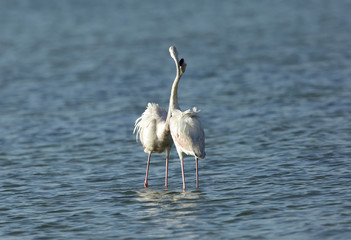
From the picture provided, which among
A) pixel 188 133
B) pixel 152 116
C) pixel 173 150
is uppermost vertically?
pixel 152 116

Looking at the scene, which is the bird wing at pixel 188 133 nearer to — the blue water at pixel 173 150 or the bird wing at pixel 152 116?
the bird wing at pixel 152 116

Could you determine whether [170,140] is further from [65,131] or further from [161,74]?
[161,74]

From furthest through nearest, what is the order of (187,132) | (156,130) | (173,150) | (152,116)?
(173,150) < (152,116) < (156,130) < (187,132)

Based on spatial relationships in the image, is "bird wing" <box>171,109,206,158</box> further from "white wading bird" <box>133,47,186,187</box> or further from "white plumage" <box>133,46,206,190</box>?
"white wading bird" <box>133,47,186,187</box>

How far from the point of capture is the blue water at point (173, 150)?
9992 millimetres

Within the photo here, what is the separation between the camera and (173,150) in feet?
47.4

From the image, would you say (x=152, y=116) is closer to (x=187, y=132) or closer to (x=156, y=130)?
(x=156, y=130)

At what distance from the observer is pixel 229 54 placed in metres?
26.7

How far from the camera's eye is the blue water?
9992 millimetres

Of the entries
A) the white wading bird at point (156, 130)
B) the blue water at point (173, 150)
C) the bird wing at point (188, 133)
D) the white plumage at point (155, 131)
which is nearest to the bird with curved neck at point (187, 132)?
the bird wing at point (188, 133)

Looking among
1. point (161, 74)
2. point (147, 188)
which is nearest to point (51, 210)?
point (147, 188)

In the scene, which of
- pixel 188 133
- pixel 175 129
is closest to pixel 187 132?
pixel 188 133

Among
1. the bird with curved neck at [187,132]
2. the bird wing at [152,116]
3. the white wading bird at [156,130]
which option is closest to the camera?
the bird with curved neck at [187,132]

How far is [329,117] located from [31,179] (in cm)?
696
